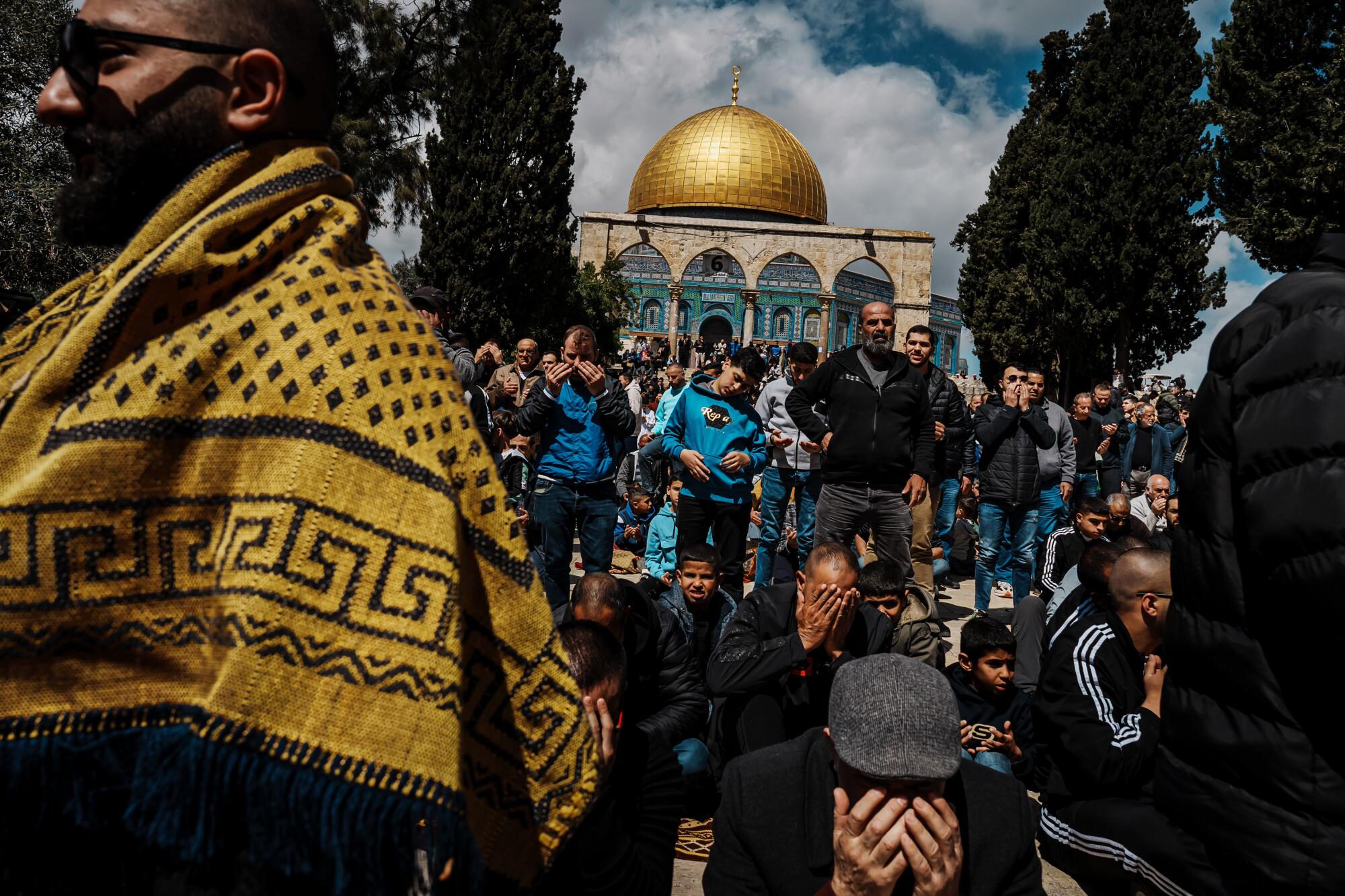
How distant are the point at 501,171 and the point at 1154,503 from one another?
17103 mm

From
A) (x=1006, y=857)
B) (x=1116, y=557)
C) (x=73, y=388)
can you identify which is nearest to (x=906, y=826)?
(x=1006, y=857)

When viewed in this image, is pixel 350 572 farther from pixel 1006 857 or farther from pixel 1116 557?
pixel 1116 557

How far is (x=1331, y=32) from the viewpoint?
16547 millimetres

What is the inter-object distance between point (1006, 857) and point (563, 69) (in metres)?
22.1

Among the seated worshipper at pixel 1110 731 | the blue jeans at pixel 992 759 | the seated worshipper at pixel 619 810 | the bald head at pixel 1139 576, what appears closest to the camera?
the seated worshipper at pixel 619 810

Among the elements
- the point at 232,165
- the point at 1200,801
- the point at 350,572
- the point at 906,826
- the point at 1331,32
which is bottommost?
the point at 906,826

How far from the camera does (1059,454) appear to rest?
24.2 ft

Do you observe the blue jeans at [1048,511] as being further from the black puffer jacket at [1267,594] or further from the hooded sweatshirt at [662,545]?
the black puffer jacket at [1267,594]

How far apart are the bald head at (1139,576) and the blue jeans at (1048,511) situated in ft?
14.0

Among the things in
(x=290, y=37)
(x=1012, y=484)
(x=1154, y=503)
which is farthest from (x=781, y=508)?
(x=290, y=37)

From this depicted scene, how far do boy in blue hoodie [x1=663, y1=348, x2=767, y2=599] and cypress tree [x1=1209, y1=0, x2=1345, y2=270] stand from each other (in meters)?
15.9

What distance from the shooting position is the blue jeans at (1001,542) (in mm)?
7094

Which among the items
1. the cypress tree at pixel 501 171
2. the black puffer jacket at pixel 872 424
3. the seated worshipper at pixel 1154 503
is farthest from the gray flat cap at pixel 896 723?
the cypress tree at pixel 501 171

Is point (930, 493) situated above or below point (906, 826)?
above
